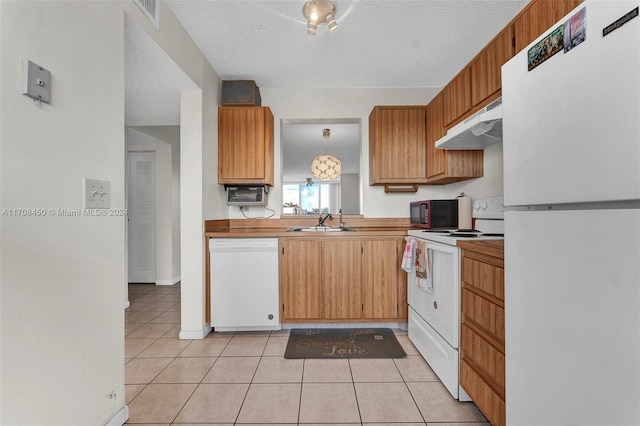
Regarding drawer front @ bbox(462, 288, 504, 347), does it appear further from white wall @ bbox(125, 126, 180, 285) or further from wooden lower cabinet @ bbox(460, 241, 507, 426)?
white wall @ bbox(125, 126, 180, 285)

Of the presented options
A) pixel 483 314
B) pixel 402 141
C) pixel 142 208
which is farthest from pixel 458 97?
pixel 142 208

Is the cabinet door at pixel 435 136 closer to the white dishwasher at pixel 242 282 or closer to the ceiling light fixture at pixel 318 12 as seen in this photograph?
the ceiling light fixture at pixel 318 12

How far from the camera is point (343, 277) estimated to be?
8.50 feet

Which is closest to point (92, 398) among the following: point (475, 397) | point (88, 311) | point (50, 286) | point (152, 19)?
point (88, 311)

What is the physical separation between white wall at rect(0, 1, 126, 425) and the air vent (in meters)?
0.23

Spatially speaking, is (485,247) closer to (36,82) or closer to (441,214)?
(441,214)

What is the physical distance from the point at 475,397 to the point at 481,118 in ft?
4.82

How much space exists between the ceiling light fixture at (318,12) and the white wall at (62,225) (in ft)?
3.44

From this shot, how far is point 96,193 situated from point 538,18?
81.9 inches

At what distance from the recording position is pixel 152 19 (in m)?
1.73

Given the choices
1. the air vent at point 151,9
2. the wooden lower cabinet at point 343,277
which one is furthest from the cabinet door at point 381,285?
the air vent at point 151,9

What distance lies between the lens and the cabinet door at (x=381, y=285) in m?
2.59

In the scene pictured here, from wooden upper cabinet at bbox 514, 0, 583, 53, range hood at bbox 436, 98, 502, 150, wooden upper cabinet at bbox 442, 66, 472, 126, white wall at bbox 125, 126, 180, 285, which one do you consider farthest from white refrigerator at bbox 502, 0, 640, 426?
white wall at bbox 125, 126, 180, 285

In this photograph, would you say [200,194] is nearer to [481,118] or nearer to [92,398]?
[92,398]
